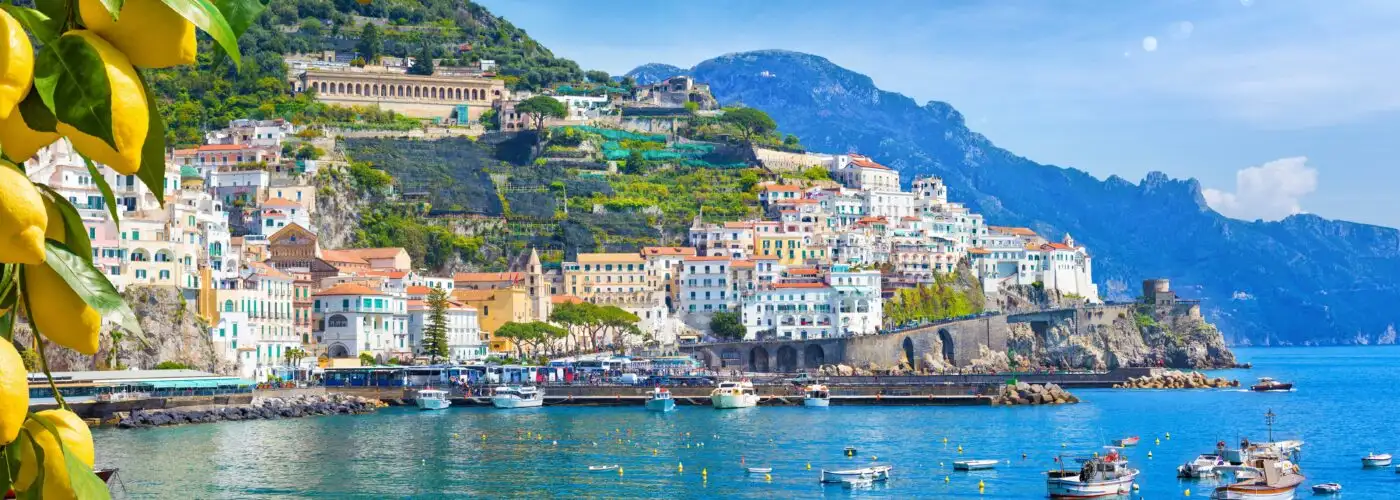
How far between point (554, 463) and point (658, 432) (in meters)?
13.5

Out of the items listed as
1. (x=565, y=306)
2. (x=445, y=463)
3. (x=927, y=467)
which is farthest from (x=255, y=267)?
(x=927, y=467)

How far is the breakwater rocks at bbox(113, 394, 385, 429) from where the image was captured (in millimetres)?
60000

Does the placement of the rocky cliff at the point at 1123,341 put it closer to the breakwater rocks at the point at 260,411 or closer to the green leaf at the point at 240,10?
the breakwater rocks at the point at 260,411

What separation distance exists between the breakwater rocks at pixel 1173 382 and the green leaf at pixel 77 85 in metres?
96.8

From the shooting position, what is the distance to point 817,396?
3036 inches

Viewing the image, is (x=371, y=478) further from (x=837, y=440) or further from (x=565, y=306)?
(x=565, y=306)

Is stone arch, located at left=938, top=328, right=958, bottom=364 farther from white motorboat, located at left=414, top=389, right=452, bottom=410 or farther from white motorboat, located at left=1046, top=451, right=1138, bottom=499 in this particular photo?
white motorboat, located at left=1046, top=451, right=1138, bottom=499

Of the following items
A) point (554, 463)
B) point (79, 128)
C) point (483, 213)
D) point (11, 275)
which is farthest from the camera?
point (483, 213)

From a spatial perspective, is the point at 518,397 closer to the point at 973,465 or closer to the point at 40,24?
the point at 973,465

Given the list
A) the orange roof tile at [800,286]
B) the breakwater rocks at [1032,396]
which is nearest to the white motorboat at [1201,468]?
the breakwater rocks at [1032,396]

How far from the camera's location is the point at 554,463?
4750 centimetres

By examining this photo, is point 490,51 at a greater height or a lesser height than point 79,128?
greater

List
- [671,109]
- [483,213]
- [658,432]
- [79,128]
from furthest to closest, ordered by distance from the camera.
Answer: [671,109] → [483,213] → [658,432] → [79,128]

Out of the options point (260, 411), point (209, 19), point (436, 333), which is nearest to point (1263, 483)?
point (209, 19)
